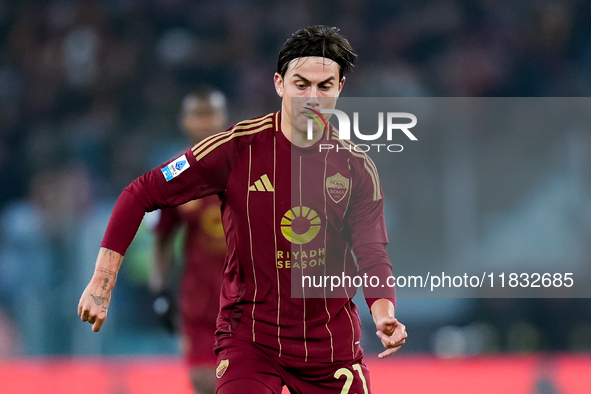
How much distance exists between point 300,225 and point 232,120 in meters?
4.33

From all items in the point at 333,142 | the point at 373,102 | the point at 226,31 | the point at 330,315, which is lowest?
the point at 330,315

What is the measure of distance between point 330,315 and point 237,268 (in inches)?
14.7

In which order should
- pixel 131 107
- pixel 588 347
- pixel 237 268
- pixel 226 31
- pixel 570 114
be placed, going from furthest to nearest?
pixel 226 31, pixel 131 107, pixel 570 114, pixel 588 347, pixel 237 268

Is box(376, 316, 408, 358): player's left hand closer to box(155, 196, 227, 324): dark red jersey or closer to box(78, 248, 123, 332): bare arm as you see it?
box(78, 248, 123, 332): bare arm

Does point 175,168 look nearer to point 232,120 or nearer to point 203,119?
point 203,119

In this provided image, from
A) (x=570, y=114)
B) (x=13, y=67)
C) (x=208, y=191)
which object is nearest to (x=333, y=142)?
(x=208, y=191)

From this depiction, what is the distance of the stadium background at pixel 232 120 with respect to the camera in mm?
5281

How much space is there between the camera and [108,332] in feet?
18.2

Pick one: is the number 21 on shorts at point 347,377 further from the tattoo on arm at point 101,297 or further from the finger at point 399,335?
the tattoo on arm at point 101,297

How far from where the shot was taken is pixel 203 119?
4.07 m

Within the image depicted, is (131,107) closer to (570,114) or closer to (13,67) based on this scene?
(13,67)

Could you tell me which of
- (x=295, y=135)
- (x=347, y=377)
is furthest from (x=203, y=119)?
(x=347, y=377)

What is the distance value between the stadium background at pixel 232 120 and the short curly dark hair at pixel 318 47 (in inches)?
104

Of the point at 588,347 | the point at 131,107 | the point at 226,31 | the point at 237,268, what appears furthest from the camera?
the point at 226,31
